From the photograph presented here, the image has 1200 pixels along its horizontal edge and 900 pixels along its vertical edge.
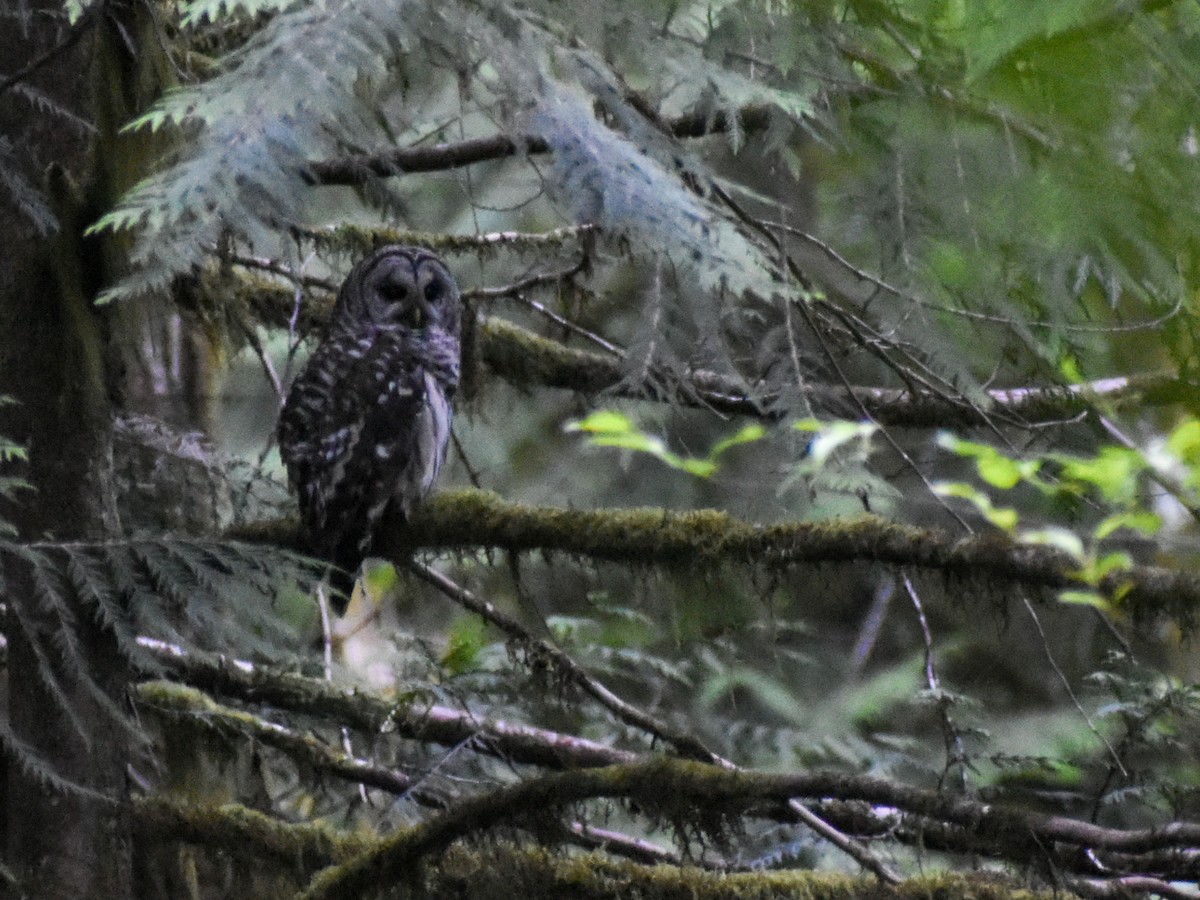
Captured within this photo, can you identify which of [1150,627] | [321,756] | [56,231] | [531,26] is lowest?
[321,756]

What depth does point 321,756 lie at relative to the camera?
14.1 ft

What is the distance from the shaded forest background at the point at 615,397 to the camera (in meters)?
2.11

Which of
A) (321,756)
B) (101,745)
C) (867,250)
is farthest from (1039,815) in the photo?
(101,745)

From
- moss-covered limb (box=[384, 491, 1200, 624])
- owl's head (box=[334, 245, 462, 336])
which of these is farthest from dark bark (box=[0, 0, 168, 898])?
owl's head (box=[334, 245, 462, 336])

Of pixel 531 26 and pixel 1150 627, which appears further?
pixel 1150 627

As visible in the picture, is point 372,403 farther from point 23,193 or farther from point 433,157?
point 23,193

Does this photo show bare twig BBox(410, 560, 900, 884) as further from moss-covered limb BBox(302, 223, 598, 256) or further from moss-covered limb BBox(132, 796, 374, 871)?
moss-covered limb BBox(302, 223, 598, 256)

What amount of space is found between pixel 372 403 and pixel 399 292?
620 millimetres

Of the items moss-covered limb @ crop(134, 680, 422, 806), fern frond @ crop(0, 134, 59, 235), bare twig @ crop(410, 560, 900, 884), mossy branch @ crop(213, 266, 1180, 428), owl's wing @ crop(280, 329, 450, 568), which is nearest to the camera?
fern frond @ crop(0, 134, 59, 235)

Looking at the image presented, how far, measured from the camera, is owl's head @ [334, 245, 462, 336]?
5.40 m

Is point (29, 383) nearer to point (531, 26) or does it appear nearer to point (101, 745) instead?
point (101, 745)

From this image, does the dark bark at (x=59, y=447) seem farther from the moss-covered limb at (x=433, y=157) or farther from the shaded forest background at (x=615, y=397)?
the moss-covered limb at (x=433, y=157)

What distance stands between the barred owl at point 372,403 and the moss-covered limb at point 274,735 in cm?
60

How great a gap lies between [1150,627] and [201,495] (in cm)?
369
